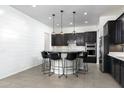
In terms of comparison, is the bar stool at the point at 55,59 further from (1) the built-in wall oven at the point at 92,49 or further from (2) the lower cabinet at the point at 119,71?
(1) the built-in wall oven at the point at 92,49

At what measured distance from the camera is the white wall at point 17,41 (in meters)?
4.43

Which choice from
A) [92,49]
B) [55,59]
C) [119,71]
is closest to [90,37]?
[92,49]

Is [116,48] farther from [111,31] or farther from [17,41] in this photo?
[17,41]

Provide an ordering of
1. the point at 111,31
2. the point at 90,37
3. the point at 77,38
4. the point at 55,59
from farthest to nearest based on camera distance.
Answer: the point at 77,38 → the point at 90,37 → the point at 111,31 → the point at 55,59

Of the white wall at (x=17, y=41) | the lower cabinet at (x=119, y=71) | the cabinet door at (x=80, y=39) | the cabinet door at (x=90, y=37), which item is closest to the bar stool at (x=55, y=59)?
the white wall at (x=17, y=41)

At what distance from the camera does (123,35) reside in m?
4.03

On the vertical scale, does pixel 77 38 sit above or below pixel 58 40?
above

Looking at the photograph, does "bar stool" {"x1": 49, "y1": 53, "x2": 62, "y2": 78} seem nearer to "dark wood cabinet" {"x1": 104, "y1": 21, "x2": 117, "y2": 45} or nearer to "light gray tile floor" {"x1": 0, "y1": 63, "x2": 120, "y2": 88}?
"light gray tile floor" {"x1": 0, "y1": 63, "x2": 120, "y2": 88}

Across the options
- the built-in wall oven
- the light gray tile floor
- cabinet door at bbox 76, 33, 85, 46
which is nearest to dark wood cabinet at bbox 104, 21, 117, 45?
the light gray tile floor

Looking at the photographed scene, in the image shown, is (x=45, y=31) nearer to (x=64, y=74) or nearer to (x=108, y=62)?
(x=64, y=74)

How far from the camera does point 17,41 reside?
17.2ft

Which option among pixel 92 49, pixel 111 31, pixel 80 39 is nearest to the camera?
pixel 111 31

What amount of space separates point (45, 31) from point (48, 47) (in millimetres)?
1506

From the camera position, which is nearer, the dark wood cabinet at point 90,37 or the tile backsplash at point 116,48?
the tile backsplash at point 116,48
